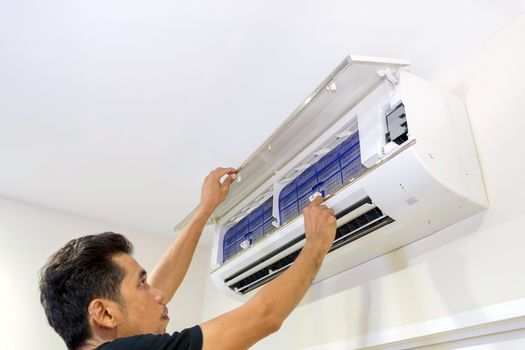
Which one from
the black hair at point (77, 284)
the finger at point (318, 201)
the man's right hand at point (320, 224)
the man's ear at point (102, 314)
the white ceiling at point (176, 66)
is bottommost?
the man's ear at point (102, 314)

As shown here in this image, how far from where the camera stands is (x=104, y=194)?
2381 mm

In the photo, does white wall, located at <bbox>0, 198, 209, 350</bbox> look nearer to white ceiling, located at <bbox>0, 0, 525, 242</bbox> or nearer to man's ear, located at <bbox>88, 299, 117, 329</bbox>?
white ceiling, located at <bbox>0, 0, 525, 242</bbox>

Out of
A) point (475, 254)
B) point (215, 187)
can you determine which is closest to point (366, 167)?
point (475, 254)

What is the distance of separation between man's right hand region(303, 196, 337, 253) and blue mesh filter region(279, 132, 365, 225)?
0.06 m

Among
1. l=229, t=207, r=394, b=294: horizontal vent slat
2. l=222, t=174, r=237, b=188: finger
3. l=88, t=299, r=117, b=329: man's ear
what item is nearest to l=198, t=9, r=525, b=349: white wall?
l=229, t=207, r=394, b=294: horizontal vent slat

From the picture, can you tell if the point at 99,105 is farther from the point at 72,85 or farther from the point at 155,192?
the point at 155,192

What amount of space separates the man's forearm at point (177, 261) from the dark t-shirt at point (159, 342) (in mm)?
579

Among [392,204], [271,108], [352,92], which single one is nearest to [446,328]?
[392,204]

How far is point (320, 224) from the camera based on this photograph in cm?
122

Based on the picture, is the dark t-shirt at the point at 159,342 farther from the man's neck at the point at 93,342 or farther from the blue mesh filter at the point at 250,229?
the blue mesh filter at the point at 250,229

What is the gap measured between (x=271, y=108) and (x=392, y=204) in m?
0.71

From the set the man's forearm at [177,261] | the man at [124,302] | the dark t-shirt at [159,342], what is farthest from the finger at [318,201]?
the dark t-shirt at [159,342]

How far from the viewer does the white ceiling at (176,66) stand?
4.29ft

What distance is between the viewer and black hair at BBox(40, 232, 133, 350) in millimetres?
1001
